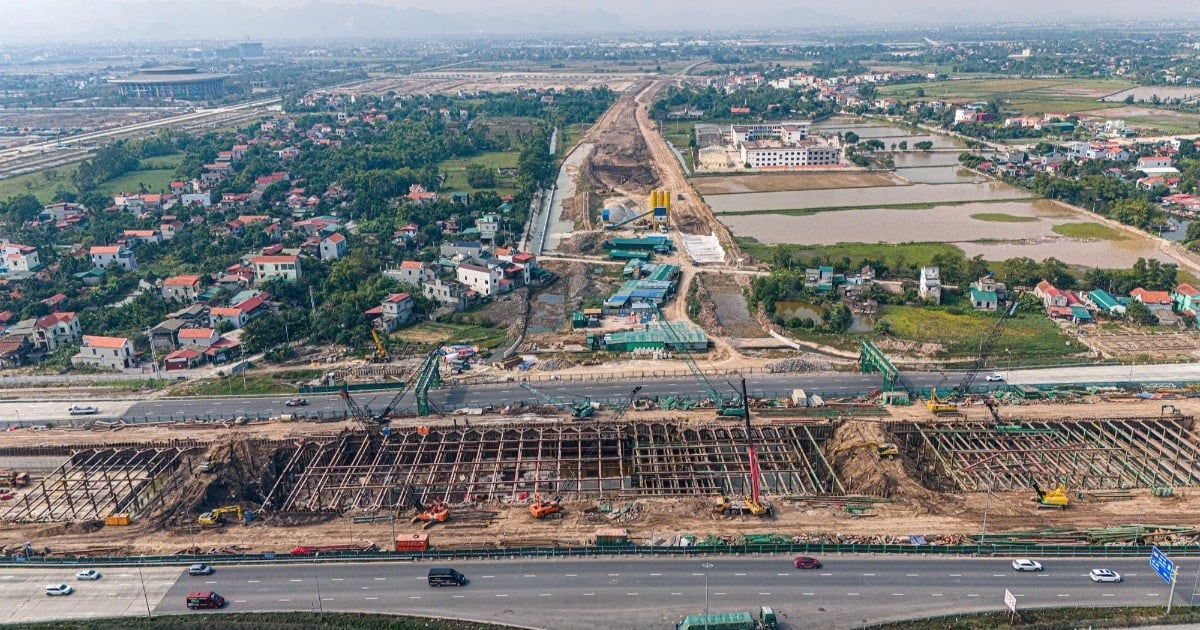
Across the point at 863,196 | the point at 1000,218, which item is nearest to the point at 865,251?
the point at 1000,218

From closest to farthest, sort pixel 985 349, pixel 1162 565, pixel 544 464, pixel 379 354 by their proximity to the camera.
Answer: pixel 1162 565, pixel 544 464, pixel 985 349, pixel 379 354

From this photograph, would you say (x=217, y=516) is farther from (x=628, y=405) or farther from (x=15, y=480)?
(x=628, y=405)

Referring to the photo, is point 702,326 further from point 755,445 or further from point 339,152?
point 339,152

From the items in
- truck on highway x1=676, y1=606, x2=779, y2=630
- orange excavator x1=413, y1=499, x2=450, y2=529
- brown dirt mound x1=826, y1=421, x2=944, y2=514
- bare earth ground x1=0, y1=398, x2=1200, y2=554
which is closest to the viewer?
truck on highway x1=676, y1=606, x2=779, y2=630

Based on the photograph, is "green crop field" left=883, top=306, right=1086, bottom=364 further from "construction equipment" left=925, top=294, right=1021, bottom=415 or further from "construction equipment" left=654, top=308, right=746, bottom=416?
"construction equipment" left=654, top=308, right=746, bottom=416

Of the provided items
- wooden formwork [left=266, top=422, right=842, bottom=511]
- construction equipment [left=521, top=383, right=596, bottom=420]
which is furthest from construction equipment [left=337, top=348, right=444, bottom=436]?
construction equipment [left=521, top=383, right=596, bottom=420]

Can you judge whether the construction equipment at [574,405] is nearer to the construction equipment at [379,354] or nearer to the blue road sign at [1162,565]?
the construction equipment at [379,354]
